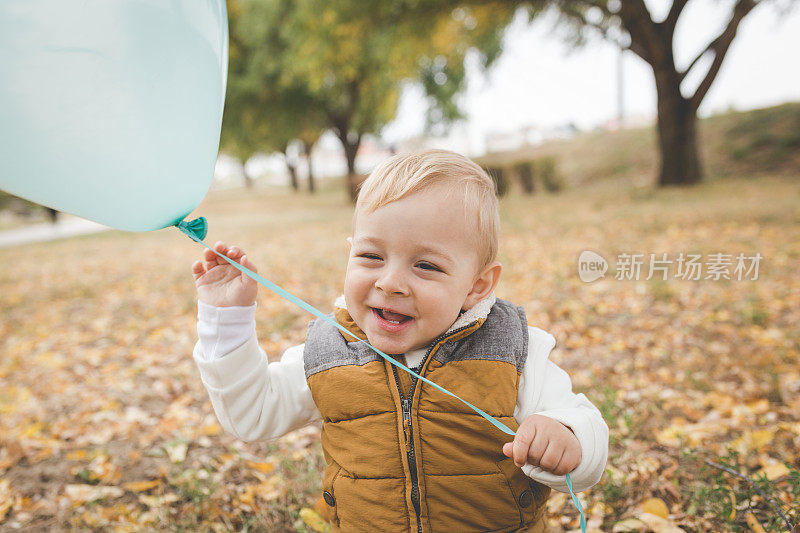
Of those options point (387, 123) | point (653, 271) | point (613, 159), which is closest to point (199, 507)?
point (653, 271)

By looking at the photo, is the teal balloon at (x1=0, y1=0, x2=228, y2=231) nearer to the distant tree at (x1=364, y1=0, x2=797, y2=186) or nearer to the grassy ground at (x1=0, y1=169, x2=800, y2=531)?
the grassy ground at (x1=0, y1=169, x2=800, y2=531)

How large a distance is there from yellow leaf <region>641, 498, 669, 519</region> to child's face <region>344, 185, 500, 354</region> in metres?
1.23

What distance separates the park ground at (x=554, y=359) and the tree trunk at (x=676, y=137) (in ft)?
17.1

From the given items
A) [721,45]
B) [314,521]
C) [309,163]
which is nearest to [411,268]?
[314,521]

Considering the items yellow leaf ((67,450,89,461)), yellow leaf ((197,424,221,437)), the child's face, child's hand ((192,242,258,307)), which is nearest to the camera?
the child's face

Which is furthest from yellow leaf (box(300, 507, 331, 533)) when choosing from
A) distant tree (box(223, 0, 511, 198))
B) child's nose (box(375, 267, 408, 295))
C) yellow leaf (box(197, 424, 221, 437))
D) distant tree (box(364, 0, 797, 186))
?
distant tree (box(364, 0, 797, 186))

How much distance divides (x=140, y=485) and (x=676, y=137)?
42.0 ft

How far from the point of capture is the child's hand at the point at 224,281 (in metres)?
1.55

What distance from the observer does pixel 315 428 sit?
2998 mm

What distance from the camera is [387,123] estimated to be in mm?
25719

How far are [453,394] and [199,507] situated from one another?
148 centimetres

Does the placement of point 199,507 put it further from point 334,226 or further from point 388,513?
point 334,226
